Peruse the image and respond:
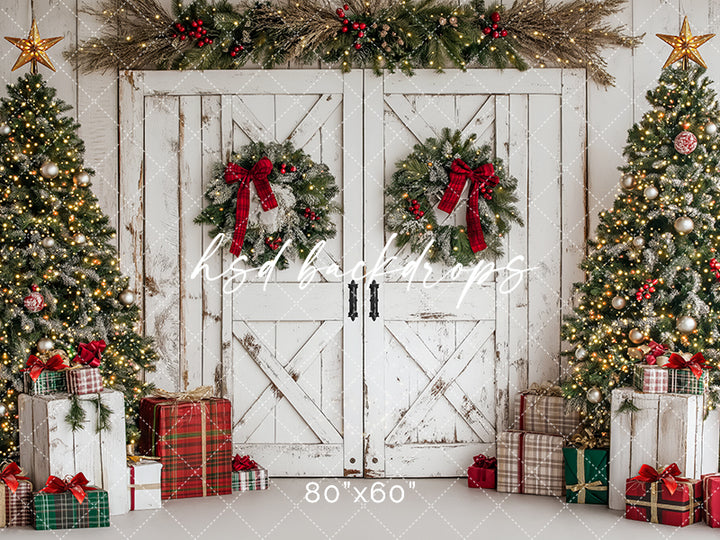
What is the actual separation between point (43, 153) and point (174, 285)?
1127 mm

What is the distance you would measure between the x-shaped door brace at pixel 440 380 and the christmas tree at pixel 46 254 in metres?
1.60

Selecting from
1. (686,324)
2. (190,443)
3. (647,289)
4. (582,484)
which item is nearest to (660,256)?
(647,289)

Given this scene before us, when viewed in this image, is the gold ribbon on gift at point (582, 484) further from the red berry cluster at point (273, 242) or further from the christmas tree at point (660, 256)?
the red berry cluster at point (273, 242)

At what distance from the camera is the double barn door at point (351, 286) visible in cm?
471

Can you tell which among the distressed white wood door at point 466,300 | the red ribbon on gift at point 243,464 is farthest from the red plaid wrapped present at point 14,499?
the distressed white wood door at point 466,300

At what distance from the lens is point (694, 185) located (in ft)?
13.1

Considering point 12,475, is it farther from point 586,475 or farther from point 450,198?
point 586,475

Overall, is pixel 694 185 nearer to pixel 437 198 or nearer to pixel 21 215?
pixel 437 198

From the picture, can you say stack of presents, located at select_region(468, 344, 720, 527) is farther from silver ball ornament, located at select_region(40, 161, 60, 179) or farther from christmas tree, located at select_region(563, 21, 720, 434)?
silver ball ornament, located at select_region(40, 161, 60, 179)

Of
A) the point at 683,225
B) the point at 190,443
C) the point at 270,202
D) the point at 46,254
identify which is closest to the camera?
the point at 683,225

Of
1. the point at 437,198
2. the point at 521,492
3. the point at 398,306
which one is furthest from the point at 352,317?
the point at 521,492

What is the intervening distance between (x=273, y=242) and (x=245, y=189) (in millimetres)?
355

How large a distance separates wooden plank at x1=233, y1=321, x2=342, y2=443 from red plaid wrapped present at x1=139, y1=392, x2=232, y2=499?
1.50 feet

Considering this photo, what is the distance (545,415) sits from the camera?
451 centimetres
